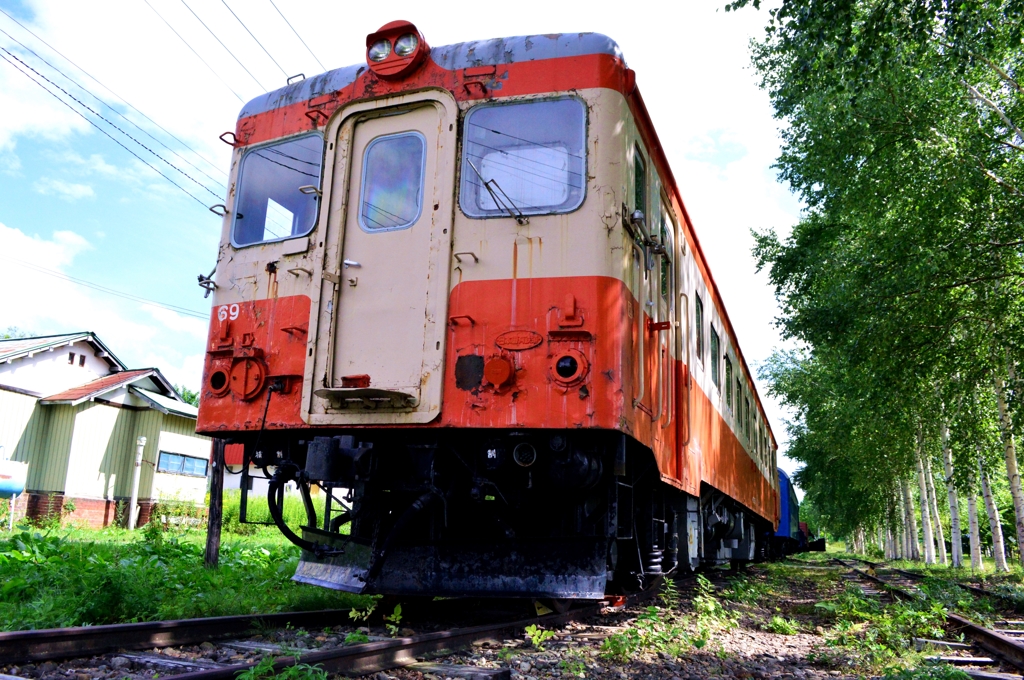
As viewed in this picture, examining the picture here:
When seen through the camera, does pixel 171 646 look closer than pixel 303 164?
Yes

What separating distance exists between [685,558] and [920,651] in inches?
76.1

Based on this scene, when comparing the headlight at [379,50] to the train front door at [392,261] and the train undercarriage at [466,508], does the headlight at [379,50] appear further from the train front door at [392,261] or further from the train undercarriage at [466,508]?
the train undercarriage at [466,508]

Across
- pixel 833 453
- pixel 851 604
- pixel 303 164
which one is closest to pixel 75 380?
pixel 303 164

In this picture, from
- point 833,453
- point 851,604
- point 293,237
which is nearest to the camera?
point 293,237

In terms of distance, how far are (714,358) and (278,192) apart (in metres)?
5.39

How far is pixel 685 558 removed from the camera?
7.05 metres

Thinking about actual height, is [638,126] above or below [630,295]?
above

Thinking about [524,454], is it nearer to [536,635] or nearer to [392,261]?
[536,635]

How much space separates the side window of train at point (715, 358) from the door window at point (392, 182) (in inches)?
184

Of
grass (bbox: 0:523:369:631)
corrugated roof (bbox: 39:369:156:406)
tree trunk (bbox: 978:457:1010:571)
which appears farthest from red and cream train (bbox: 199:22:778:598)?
corrugated roof (bbox: 39:369:156:406)

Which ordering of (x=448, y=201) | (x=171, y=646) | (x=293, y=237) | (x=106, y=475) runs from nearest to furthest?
(x=171, y=646) → (x=448, y=201) → (x=293, y=237) → (x=106, y=475)

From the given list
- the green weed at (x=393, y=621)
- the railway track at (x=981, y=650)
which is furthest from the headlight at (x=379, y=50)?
the railway track at (x=981, y=650)

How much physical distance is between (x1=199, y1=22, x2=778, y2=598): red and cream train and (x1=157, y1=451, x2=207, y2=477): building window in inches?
721

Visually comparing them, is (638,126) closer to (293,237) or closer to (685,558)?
(293,237)
